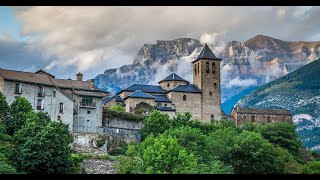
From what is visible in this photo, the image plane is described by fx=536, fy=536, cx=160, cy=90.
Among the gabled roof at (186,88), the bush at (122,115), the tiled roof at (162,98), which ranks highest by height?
the gabled roof at (186,88)

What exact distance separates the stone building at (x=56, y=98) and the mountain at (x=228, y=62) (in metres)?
67.7

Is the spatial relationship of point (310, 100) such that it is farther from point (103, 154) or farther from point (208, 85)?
point (103, 154)

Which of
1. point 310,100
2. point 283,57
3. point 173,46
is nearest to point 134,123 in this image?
point 310,100

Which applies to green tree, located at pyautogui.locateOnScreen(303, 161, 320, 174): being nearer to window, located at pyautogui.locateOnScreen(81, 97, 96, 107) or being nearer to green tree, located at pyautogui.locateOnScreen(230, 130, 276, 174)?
green tree, located at pyautogui.locateOnScreen(230, 130, 276, 174)

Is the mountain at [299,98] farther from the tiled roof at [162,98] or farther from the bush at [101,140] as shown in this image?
the bush at [101,140]

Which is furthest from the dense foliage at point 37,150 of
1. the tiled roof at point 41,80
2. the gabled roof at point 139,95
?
the gabled roof at point 139,95

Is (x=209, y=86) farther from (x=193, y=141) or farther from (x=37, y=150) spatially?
(x=37, y=150)

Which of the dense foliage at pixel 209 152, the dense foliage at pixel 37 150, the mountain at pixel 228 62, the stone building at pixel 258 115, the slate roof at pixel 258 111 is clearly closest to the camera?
the dense foliage at pixel 37 150

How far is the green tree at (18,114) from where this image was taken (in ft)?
137

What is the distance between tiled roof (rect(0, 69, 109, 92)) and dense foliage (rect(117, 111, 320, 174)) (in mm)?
8511

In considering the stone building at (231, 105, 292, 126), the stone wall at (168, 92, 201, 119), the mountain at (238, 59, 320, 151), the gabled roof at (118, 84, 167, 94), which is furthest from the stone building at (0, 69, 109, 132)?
A: the mountain at (238, 59, 320, 151)

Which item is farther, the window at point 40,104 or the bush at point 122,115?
the bush at point 122,115

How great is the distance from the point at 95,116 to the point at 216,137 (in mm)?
11658

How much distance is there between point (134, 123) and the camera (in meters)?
55.3
